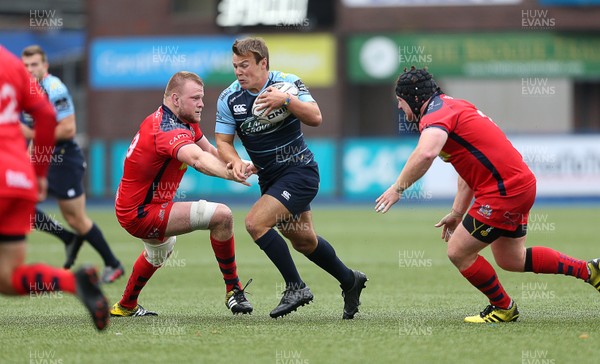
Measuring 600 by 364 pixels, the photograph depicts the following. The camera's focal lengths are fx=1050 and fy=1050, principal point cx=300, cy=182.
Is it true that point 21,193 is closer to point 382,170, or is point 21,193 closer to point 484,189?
point 484,189

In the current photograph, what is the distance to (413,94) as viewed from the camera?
23.8ft

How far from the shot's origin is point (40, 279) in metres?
6.05

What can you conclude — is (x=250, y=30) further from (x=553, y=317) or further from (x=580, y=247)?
(x=553, y=317)

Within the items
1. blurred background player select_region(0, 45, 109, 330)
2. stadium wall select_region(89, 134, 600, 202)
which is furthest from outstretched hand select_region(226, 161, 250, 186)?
stadium wall select_region(89, 134, 600, 202)

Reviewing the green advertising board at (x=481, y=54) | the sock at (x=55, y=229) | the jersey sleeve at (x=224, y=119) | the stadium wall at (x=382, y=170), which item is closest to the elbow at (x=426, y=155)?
the jersey sleeve at (x=224, y=119)

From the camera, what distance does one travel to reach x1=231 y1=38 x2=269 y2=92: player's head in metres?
7.60

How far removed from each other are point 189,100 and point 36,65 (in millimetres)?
3162

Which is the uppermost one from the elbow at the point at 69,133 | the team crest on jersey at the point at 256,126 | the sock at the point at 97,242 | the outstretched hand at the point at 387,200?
the team crest on jersey at the point at 256,126

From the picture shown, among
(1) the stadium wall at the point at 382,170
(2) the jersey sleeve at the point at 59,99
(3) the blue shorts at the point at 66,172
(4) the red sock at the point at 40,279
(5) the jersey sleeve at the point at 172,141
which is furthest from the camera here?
(1) the stadium wall at the point at 382,170

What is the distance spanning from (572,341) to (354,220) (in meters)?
13.1

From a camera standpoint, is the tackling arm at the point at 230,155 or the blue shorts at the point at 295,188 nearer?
the tackling arm at the point at 230,155

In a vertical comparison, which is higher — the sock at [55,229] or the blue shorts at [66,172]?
the blue shorts at [66,172]

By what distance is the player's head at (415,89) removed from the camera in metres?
7.25

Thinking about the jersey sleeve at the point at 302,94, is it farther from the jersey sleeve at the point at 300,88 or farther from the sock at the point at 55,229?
the sock at the point at 55,229
